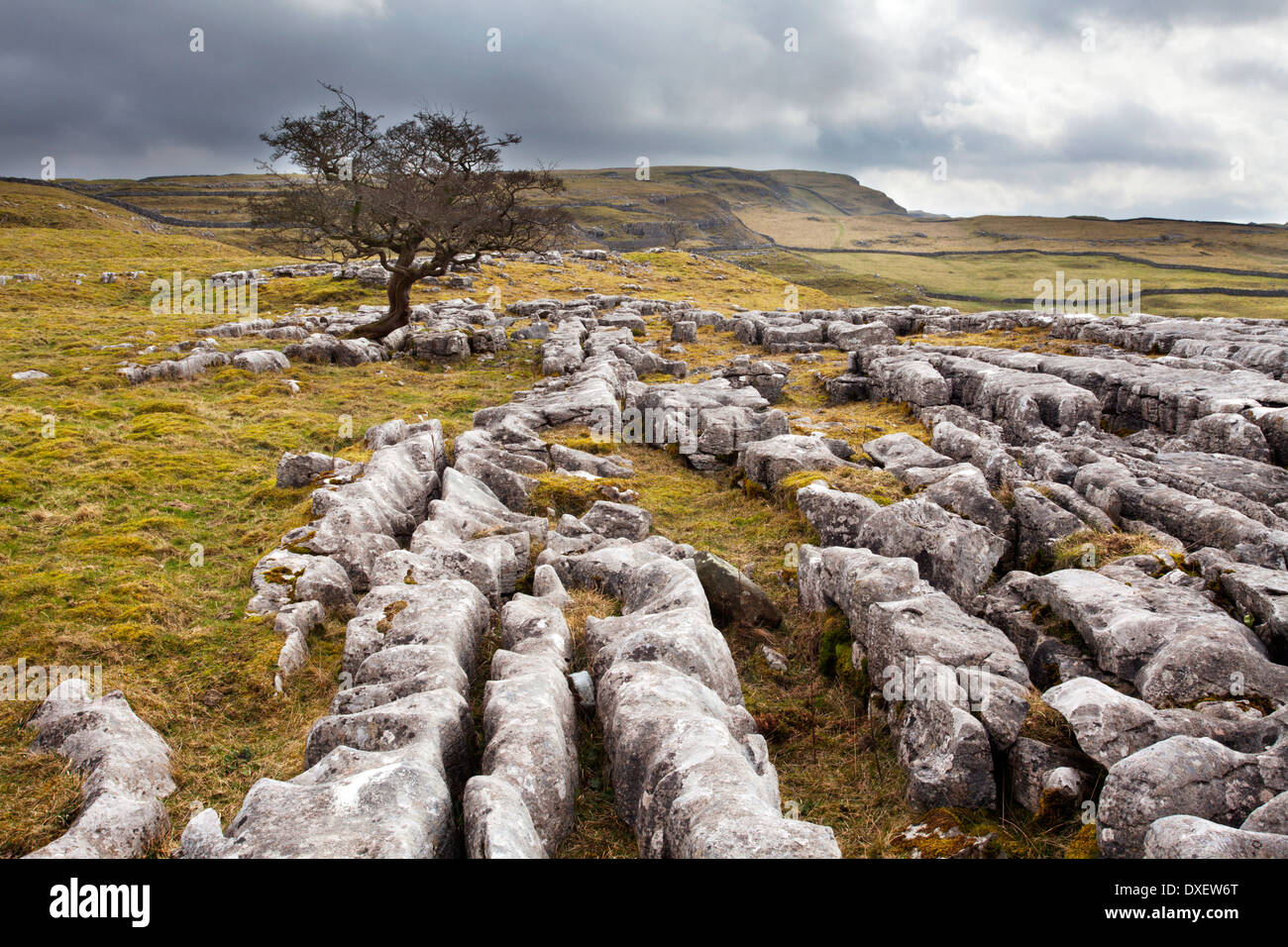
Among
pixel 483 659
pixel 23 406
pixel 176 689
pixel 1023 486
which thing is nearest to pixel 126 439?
pixel 23 406

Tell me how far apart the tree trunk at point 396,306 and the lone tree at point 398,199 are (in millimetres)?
53

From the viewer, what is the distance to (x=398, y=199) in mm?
34781

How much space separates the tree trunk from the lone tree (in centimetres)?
5

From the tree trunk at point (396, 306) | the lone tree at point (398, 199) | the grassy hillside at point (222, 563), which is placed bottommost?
the grassy hillside at point (222, 563)

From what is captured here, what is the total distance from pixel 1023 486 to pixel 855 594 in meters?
6.89

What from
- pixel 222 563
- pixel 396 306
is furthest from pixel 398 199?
pixel 222 563

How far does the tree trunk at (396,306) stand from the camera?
119ft

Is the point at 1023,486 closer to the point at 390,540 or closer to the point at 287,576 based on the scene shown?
the point at 390,540

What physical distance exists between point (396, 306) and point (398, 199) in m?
5.46

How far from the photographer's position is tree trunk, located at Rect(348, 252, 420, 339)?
119 ft

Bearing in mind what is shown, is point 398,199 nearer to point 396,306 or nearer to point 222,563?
point 396,306

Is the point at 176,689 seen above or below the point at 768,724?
above

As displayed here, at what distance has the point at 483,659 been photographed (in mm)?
11039

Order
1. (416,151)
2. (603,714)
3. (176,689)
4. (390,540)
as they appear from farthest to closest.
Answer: (416,151), (390,540), (176,689), (603,714)
